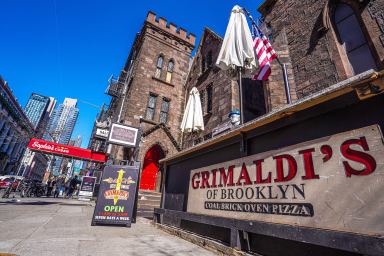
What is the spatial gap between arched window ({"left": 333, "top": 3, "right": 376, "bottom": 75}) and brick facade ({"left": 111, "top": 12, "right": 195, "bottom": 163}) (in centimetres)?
1177

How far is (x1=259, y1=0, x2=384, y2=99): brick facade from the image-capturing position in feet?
19.9

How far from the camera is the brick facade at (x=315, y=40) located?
6.05m

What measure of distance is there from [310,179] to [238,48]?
5399 mm

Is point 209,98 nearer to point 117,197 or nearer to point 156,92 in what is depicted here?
point 156,92

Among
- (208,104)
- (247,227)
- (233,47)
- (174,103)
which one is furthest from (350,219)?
(174,103)

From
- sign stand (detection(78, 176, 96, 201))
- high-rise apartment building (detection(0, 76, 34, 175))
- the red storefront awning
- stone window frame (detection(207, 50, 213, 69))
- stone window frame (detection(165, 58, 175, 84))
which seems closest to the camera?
the red storefront awning

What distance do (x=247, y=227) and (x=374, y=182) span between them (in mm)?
1828

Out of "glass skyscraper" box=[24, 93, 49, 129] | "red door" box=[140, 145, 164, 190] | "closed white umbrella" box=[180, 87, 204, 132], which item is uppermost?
"glass skyscraper" box=[24, 93, 49, 129]

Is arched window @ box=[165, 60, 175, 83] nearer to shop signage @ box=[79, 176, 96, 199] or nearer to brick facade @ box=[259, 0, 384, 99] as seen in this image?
brick facade @ box=[259, 0, 384, 99]

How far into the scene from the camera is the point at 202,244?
159 inches

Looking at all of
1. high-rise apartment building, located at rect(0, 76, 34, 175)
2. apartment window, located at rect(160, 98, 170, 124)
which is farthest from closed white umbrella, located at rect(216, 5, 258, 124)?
high-rise apartment building, located at rect(0, 76, 34, 175)

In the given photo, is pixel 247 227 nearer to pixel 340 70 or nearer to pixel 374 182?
pixel 374 182

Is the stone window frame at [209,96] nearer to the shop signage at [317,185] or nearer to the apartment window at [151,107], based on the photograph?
the apartment window at [151,107]

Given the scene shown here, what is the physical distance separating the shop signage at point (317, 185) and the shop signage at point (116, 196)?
11.7ft
